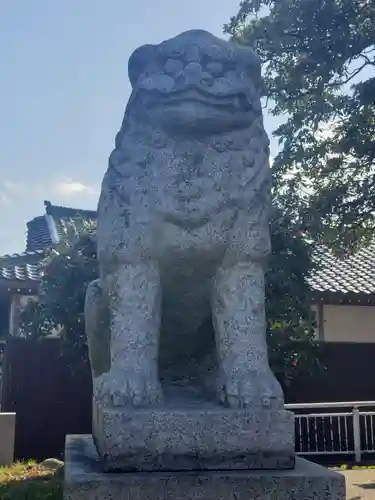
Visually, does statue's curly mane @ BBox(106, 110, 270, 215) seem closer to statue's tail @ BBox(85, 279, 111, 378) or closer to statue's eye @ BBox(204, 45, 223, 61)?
statue's eye @ BBox(204, 45, 223, 61)

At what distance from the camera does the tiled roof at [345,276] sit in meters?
11.3

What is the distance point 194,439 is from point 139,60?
145cm

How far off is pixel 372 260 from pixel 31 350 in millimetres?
7350

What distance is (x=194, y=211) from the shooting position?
247 centimetres

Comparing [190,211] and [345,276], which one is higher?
[345,276]

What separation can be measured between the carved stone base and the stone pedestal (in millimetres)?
44

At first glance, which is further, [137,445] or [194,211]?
[194,211]

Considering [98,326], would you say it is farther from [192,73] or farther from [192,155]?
[192,73]

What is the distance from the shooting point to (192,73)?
250cm

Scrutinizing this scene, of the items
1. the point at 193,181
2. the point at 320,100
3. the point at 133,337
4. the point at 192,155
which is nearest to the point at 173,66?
the point at 192,155

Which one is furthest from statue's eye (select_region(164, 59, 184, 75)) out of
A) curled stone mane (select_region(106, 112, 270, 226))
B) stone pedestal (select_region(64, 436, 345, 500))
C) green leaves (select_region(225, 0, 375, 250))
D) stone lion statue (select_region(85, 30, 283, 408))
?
green leaves (select_region(225, 0, 375, 250))

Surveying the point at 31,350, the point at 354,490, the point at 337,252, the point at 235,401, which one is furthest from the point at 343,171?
the point at 235,401

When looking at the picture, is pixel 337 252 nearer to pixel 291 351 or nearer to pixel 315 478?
pixel 291 351

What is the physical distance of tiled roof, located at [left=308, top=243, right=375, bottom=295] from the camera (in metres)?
11.3
